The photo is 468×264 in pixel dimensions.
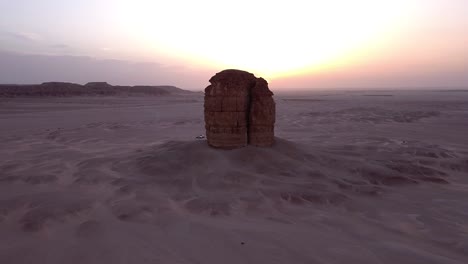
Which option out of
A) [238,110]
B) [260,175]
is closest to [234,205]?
[260,175]

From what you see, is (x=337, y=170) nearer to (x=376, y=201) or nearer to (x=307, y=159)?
(x=307, y=159)

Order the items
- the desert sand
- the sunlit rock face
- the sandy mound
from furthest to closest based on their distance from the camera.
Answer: the sunlit rock face < the sandy mound < the desert sand


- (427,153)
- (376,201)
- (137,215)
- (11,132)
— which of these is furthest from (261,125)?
(11,132)

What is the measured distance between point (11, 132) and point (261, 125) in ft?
47.2

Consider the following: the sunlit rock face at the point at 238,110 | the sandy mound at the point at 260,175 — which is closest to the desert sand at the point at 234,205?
the sandy mound at the point at 260,175

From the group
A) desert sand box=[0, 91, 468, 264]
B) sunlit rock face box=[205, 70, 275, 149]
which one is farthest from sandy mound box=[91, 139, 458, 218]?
sunlit rock face box=[205, 70, 275, 149]

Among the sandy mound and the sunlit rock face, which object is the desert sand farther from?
the sunlit rock face

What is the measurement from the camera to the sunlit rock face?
9.64 metres

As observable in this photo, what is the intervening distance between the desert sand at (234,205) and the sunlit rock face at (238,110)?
439 mm

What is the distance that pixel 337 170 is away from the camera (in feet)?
30.9

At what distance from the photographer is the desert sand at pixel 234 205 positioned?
5027 mm

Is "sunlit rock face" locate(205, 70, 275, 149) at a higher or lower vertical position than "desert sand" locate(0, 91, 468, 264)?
higher

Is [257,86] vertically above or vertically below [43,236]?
above

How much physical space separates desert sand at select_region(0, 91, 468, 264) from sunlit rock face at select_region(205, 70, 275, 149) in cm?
44
